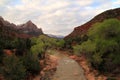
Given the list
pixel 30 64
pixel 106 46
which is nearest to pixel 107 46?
pixel 106 46

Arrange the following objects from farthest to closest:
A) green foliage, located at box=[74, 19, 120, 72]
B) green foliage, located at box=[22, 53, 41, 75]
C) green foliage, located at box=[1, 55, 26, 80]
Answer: green foliage, located at box=[22, 53, 41, 75] < green foliage, located at box=[74, 19, 120, 72] < green foliage, located at box=[1, 55, 26, 80]

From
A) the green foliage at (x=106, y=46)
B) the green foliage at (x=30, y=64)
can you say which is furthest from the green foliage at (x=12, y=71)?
the green foliage at (x=106, y=46)

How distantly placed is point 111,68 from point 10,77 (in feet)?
62.1

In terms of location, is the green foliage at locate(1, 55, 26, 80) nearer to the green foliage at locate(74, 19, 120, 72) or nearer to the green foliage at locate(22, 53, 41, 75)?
the green foliage at locate(22, 53, 41, 75)

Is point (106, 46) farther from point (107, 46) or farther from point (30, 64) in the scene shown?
point (30, 64)

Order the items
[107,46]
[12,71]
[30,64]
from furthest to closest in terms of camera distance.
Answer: [30,64] → [107,46] → [12,71]

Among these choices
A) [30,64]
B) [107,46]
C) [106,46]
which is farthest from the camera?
[30,64]

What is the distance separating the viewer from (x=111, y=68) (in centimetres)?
4572

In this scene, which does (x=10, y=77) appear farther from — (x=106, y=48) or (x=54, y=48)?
(x=54, y=48)

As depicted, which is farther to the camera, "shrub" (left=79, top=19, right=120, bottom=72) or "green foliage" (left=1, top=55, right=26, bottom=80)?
"shrub" (left=79, top=19, right=120, bottom=72)

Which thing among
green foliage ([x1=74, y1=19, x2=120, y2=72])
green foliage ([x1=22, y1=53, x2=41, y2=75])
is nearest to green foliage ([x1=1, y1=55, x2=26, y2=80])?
green foliage ([x1=22, y1=53, x2=41, y2=75])

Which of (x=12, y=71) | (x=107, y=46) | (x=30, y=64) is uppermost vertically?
(x=107, y=46)

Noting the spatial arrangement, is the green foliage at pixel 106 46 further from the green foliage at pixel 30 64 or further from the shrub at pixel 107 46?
the green foliage at pixel 30 64

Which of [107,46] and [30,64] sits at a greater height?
[107,46]
